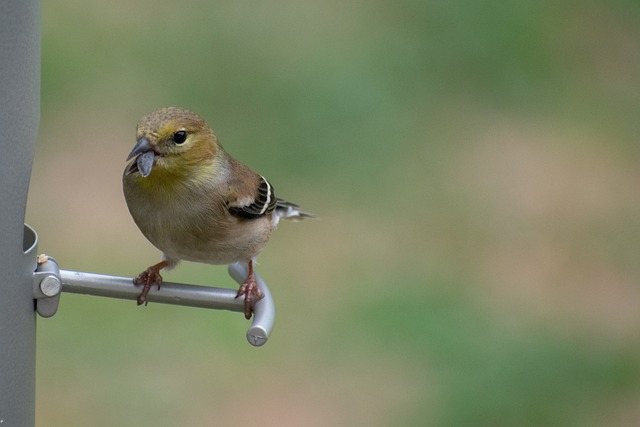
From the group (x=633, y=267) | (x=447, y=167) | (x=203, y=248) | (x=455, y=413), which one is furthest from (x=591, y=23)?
(x=203, y=248)

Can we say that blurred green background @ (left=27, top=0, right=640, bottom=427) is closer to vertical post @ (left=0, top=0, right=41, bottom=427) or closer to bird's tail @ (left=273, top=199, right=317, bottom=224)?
bird's tail @ (left=273, top=199, right=317, bottom=224)

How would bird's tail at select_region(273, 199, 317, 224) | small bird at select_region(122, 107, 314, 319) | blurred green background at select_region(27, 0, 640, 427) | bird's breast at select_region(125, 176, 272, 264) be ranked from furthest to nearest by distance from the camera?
blurred green background at select_region(27, 0, 640, 427)
bird's tail at select_region(273, 199, 317, 224)
bird's breast at select_region(125, 176, 272, 264)
small bird at select_region(122, 107, 314, 319)

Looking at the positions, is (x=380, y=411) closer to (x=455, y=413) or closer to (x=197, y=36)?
(x=455, y=413)

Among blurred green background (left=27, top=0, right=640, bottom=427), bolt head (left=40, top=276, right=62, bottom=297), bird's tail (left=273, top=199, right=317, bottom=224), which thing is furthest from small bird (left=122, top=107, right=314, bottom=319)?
blurred green background (left=27, top=0, right=640, bottom=427)

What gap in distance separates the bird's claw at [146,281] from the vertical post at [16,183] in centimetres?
28

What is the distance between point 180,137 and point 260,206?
58 cm

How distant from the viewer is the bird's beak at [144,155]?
318cm

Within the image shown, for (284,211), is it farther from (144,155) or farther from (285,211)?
(144,155)

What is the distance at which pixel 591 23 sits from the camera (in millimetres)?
9594

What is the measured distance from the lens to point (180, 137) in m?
3.37

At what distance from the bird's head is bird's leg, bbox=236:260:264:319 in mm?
362

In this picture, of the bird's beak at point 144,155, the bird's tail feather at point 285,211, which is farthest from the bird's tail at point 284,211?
the bird's beak at point 144,155

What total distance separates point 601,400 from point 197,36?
4.15m

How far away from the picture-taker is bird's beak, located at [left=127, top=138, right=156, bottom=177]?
318 centimetres
